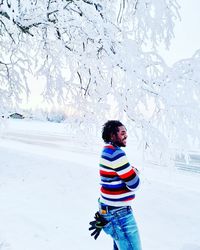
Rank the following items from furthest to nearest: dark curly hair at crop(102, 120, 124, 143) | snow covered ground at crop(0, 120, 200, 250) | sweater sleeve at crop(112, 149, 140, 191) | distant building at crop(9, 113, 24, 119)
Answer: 1. snow covered ground at crop(0, 120, 200, 250)
2. distant building at crop(9, 113, 24, 119)
3. dark curly hair at crop(102, 120, 124, 143)
4. sweater sleeve at crop(112, 149, 140, 191)

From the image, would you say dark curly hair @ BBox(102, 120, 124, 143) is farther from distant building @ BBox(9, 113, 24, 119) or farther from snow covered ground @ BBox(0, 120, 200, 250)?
distant building @ BBox(9, 113, 24, 119)

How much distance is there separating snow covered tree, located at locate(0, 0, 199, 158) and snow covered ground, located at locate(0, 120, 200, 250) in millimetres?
674

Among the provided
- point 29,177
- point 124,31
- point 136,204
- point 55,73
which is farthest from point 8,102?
point 29,177

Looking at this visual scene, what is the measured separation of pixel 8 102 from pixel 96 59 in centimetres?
124

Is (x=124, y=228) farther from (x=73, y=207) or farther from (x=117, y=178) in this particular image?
(x=73, y=207)

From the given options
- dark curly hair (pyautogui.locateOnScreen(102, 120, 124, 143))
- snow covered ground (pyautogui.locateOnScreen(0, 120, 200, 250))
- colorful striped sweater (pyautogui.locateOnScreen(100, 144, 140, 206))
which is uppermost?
dark curly hair (pyautogui.locateOnScreen(102, 120, 124, 143))

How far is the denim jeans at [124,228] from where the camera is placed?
8.70ft

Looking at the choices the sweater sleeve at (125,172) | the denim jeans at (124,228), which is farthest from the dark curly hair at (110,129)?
the denim jeans at (124,228)

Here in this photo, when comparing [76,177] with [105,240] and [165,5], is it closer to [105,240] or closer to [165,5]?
[105,240]

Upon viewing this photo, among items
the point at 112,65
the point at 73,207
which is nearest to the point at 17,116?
the point at 112,65

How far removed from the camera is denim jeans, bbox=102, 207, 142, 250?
2.65 metres

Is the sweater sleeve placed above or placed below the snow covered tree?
below

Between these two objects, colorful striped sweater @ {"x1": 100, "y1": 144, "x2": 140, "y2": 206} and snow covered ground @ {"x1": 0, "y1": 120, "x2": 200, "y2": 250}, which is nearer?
colorful striped sweater @ {"x1": 100, "y1": 144, "x2": 140, "y2": 206}

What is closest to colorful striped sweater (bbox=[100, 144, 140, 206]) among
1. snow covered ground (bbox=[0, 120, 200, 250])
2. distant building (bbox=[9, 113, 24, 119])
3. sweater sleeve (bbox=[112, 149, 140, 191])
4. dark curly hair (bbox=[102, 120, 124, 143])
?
sweater sleeve (bbox=[112, 149, 140, 191])
